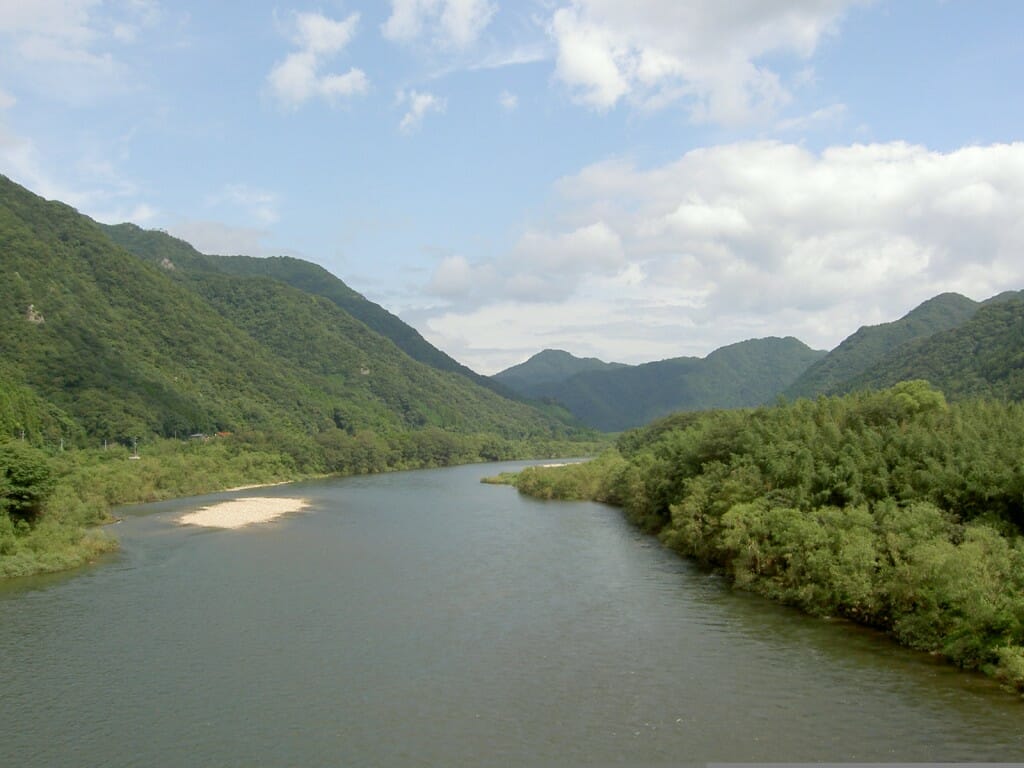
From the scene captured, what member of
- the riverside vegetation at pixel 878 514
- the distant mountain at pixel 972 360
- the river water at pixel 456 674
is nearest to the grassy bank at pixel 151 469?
the river water at pixel 456 674

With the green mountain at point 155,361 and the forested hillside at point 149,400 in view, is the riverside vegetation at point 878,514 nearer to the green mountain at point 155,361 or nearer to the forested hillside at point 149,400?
the forested hillside at point 149,400

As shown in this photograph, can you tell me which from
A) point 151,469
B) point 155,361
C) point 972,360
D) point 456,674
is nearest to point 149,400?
point 155,361

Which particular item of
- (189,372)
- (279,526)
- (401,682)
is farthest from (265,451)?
(401,682)

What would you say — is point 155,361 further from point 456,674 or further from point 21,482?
point 456,674

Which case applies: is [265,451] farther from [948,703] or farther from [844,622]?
[948,703]

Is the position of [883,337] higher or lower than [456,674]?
higher

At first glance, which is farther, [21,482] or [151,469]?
[151,469]

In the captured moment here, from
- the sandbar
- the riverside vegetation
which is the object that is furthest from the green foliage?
the riverside vegetation
